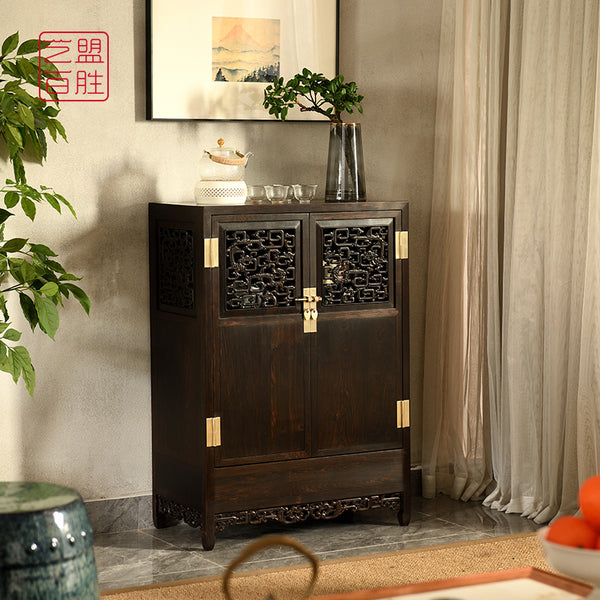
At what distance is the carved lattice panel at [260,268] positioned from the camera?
11.9 feet

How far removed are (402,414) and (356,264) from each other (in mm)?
616

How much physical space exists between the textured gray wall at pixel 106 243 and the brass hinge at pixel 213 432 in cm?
45

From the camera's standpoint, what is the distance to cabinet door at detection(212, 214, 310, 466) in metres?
3.63

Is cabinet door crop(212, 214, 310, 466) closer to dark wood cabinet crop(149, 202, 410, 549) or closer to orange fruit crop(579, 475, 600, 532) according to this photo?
dark wood cabinet crop(149, 202, 410, 549)

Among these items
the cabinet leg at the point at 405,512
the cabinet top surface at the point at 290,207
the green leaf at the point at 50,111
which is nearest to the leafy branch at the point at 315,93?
the cabinet top surface at the point at 290,207

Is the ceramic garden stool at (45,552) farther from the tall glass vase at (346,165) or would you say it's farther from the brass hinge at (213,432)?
the tall glass vase at (346,165)

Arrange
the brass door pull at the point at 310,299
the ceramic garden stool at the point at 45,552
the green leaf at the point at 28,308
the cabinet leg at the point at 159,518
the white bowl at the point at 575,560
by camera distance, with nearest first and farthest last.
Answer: the white bowl at the point at 575,560
the ceramic garden stool at the point at 45,552
the green leaf at the point at 28,308
the brass door pull at the point at 310,299
the cabinet leg at the point at 159,518

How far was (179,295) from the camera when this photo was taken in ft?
12.3

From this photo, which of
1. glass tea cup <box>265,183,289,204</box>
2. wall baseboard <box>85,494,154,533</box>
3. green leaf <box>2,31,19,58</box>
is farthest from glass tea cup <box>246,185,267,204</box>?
wall baseboard <box>85,494,154,533</box>

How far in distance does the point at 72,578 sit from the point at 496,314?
255 cm

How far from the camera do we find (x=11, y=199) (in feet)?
11.1

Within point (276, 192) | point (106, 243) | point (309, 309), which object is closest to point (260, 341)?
point (309, 309)

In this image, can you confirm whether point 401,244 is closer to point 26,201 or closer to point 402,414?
point 402,414

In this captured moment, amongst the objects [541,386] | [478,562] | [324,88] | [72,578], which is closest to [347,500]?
[478,562]
